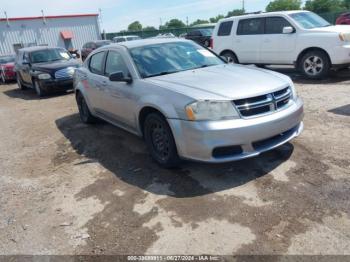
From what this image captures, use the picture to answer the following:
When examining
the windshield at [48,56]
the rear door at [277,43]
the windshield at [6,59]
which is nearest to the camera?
the rear door at [277,43]

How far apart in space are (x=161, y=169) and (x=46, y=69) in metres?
8.04

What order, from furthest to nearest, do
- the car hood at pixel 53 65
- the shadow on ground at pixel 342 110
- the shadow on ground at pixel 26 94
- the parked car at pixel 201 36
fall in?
the parked car at pixel 201 36
the shadow on ground at pixel 26 94
the car hood at pixel 53 65
the shadow on ground at pixel 342 110

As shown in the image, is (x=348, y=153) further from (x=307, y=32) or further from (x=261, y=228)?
(x=307, y=32)

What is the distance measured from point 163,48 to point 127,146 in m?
1.65

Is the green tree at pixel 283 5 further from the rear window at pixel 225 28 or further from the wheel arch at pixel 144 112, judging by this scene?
the wheel arch at pixel 144 112

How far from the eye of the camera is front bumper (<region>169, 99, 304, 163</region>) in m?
3.58

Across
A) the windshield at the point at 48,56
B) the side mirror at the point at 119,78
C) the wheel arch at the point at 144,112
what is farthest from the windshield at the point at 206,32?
the wheel arch at the point at 144,112

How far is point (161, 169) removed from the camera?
4.39 meters

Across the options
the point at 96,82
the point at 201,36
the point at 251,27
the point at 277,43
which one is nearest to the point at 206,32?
the point at 201,36

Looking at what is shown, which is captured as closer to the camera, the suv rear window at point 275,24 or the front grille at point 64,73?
the suv rear window at point 275,24

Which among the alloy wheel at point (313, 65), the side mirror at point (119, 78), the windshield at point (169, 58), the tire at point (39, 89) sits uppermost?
the windshield at point (169, 58)

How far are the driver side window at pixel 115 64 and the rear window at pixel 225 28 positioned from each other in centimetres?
647

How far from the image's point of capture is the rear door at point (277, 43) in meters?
9.34

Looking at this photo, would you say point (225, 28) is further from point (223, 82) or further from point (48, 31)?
point (48, 31)
